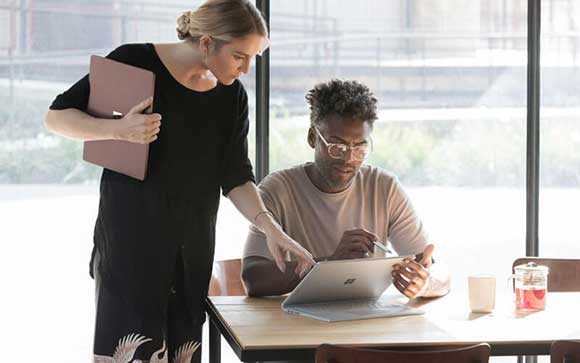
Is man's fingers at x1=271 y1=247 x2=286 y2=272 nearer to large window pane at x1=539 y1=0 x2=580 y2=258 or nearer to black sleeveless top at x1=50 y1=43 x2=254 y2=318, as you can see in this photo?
black sleeveless top at x1=50 y1=43 x2=254 y2=318

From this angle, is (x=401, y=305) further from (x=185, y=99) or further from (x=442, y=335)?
(x=185, y=99)

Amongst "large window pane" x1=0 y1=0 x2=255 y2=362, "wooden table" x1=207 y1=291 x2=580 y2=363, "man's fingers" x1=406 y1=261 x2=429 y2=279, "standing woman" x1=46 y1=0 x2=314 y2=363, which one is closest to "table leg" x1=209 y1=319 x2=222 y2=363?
"wooden table" x1=207 y1=291 x2=580 y2=363

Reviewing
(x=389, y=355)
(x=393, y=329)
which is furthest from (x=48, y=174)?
(x=389, y=355)

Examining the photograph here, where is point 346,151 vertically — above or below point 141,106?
below

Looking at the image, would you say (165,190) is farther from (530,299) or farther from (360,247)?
(530,299)

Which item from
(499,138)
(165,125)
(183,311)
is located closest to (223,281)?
(183,311)

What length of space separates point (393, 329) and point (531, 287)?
52cm

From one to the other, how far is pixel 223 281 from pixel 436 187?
154 cm

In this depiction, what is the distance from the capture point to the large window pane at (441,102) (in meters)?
4.16

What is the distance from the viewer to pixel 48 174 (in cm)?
391

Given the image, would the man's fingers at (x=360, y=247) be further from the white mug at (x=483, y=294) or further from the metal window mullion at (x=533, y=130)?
the metal window mullion at (x=533, y=130)

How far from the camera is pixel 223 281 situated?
3.17 meters

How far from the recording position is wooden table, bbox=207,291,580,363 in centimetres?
225

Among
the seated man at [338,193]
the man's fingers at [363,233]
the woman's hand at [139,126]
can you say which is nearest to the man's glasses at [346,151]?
the seated man at [338,193]
